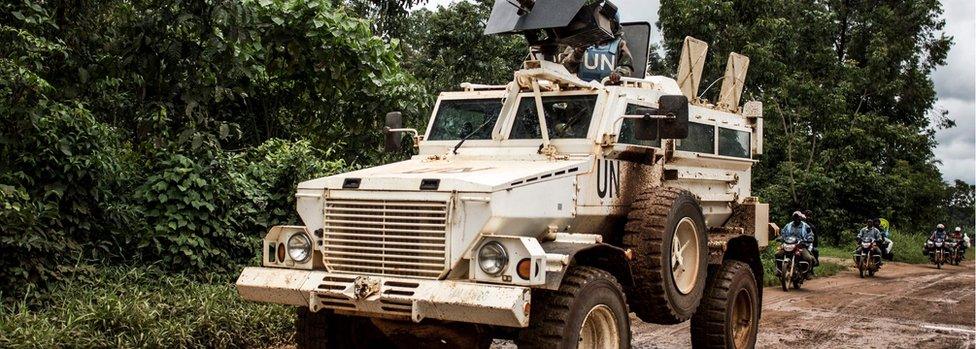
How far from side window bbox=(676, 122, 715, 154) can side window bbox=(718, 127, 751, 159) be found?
0.17 m

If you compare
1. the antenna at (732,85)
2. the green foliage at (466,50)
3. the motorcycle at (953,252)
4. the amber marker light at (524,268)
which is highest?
the green foliage at (466,50)

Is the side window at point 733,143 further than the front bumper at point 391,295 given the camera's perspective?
Yes

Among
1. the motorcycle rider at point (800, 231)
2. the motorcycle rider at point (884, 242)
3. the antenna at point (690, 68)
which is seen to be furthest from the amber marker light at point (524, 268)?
the motorcycle rider at point (884, 242)

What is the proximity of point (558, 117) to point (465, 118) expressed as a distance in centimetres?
81

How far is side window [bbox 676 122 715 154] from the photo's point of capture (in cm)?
728

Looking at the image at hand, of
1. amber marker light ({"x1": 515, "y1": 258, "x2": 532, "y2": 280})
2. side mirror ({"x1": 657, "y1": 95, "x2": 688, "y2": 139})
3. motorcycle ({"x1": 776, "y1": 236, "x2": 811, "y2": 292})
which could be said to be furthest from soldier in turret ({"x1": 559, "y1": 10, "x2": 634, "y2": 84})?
motorcycle ({"x1": 776, "y1": 236, "x2": 811, "y2": 292})

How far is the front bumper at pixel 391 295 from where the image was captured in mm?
4738

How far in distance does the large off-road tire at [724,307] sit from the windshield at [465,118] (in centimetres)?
235

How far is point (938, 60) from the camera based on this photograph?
31.5 m

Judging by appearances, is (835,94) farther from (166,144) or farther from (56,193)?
(56,193)

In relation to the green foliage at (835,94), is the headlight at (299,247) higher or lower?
lower

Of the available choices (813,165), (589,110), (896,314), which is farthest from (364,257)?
(813,165)

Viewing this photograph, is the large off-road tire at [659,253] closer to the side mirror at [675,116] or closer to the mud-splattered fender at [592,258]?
the mud-splattered fender at [592,258]

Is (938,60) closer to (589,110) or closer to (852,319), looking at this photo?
(852,319)
